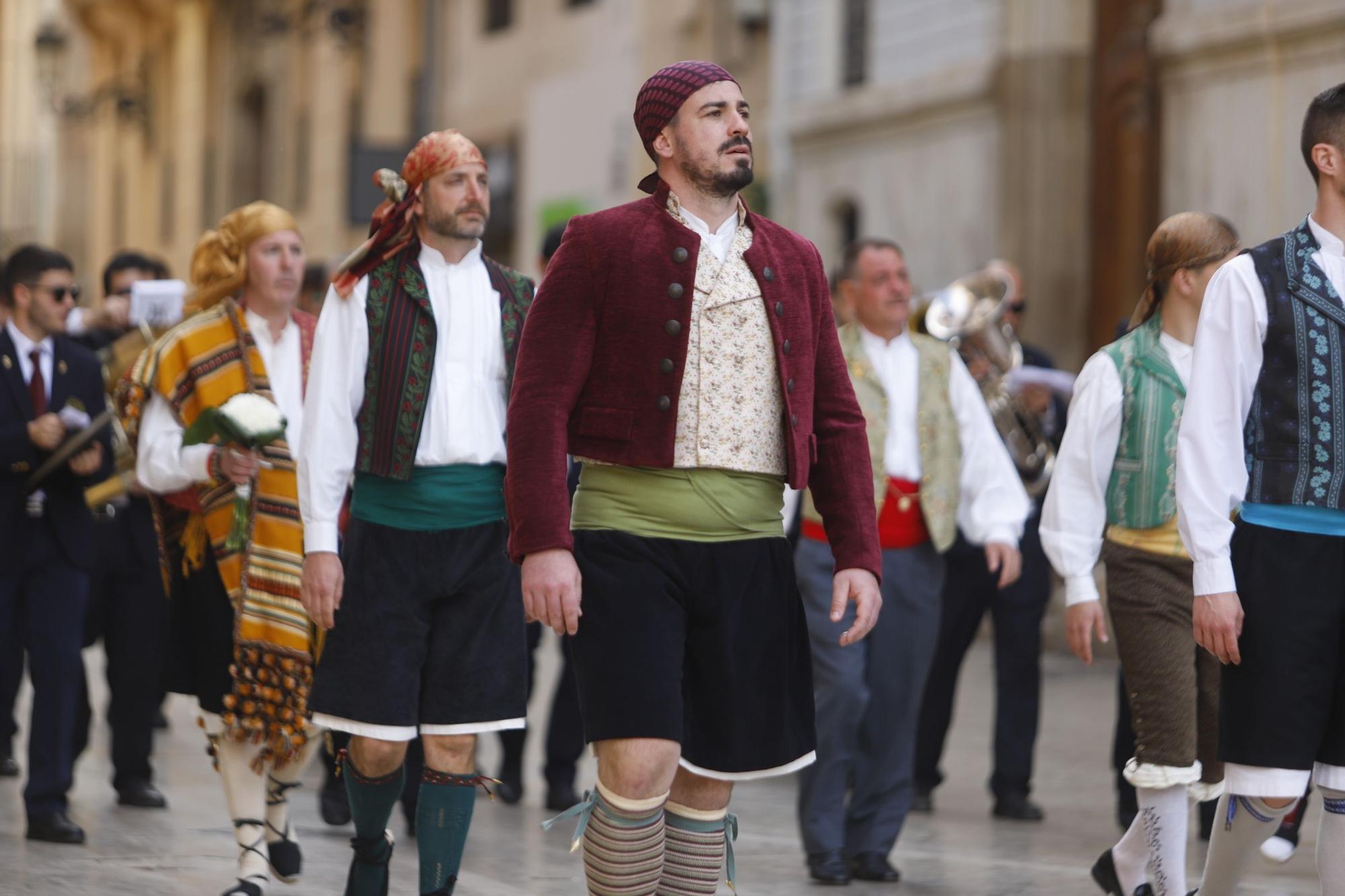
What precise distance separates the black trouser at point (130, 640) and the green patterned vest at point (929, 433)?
113 inches

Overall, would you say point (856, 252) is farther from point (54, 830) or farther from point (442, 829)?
point (54, 830)

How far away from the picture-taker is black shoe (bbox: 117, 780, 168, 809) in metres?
8.66

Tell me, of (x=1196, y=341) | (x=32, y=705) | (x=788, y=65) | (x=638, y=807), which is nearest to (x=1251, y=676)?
(x=1196, y=341)

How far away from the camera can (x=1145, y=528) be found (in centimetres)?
638

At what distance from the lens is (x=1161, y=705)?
20.3 ft

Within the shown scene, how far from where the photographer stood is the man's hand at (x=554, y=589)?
475 centimetres

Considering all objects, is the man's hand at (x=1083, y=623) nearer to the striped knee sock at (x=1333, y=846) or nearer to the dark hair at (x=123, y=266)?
the striped knee sock at (x=1333, y=846)

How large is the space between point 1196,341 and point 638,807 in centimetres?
170

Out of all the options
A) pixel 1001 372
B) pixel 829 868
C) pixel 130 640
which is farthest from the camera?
pixel 1001 372

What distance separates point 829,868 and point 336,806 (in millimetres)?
2042

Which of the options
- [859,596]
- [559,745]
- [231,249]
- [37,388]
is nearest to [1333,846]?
[859,596]

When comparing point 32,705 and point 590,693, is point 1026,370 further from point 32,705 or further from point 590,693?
point 590,693

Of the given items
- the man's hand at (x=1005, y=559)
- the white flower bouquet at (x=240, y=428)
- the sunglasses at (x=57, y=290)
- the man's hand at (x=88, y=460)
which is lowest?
the man's hand at (x=1005, y=559)

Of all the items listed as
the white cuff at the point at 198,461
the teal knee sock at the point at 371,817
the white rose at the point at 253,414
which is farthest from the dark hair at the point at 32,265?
the teal knee sock at the point at 371,817
